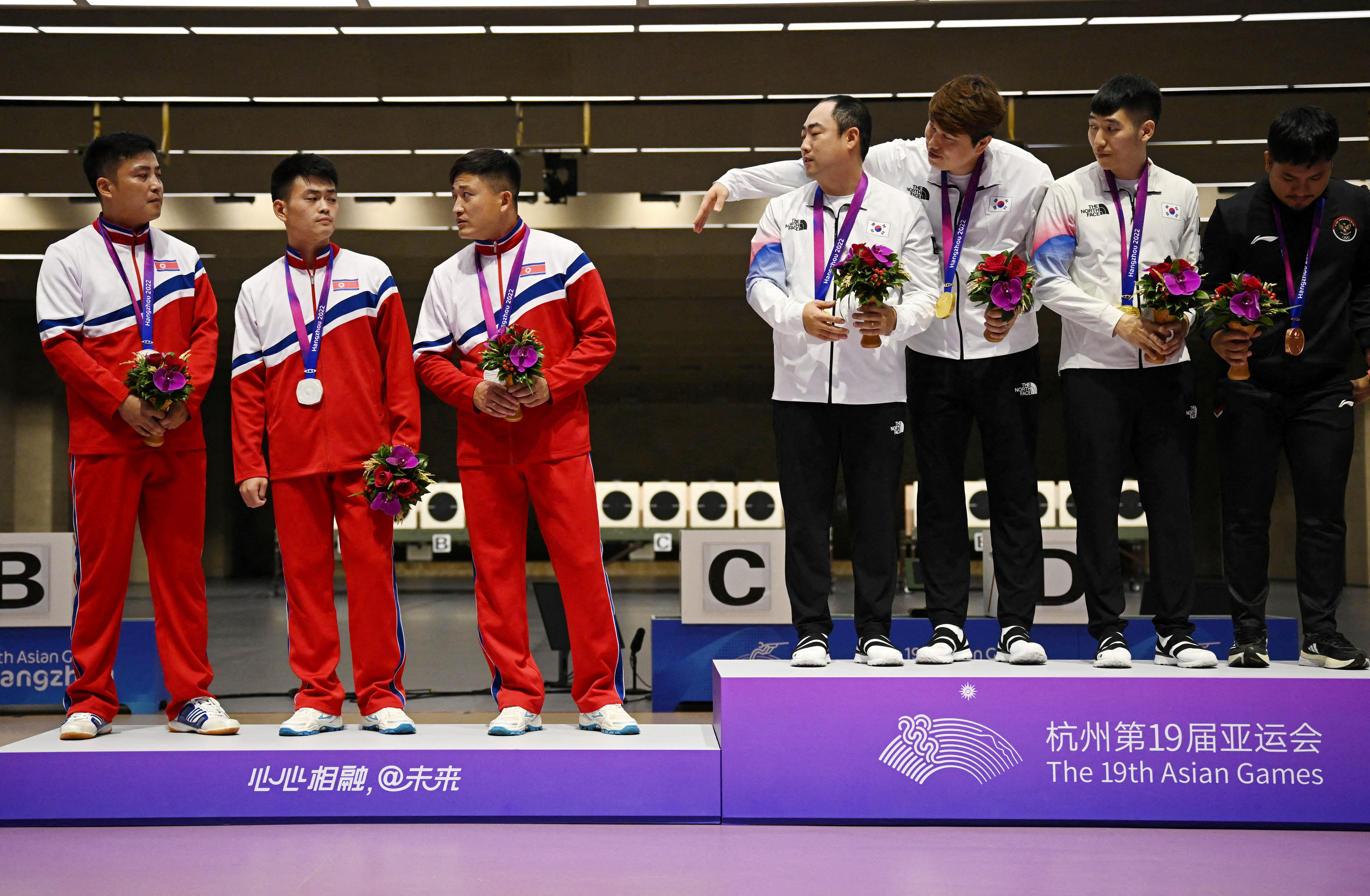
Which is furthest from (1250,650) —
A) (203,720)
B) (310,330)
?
(203,720)

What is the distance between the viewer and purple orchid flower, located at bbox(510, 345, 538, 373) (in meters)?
3.49

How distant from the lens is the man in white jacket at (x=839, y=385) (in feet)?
12.1

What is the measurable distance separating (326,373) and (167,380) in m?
0.51

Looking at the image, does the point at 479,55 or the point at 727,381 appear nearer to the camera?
the point at 479,55

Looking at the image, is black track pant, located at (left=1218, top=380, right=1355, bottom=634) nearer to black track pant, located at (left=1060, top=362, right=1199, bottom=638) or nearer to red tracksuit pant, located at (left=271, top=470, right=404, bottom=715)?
black track pant, located at (left=1060, top=362, right=1199, bottom=638)

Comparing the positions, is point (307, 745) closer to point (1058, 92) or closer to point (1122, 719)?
point (1122, 719)

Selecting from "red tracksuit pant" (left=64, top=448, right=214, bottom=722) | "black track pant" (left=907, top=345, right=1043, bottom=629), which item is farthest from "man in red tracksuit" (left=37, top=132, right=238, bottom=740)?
"black track pant" (left=907, top=345, right=1043, bottom=629)

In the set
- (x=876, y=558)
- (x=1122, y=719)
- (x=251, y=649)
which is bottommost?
(x=251, y=649)

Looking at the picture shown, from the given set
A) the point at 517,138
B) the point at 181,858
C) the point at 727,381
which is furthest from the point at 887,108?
the point at 727,381

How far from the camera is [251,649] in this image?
9.47 meters

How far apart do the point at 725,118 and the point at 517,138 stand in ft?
6.76

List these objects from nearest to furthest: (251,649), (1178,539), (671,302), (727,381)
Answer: (1178,539), (251,649), (671,302), (727,381)

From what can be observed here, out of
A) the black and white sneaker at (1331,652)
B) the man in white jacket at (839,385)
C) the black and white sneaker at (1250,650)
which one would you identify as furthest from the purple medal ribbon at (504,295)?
the black and white sneaker at (1331,652)

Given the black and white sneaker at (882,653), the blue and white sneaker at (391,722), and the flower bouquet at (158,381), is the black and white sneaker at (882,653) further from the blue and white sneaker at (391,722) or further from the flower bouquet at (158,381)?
the flower bouquet at (158,381)
